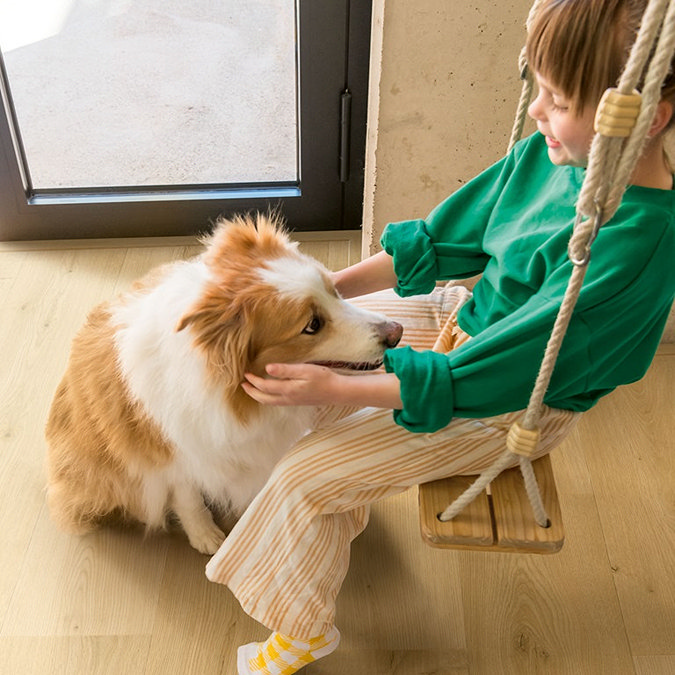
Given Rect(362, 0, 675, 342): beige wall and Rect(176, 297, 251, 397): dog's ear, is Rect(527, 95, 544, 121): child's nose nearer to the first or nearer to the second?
Rect(176, 297, 251, 397): dog's ear

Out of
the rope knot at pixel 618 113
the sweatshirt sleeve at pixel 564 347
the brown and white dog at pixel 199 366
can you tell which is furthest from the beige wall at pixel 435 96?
the rope knot at pixel 618 113

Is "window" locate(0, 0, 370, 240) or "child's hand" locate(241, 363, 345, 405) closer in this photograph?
"child's hand" locate(241, 363, 345, 405)

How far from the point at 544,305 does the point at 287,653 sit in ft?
2.68

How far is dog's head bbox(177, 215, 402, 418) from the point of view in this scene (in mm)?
1212

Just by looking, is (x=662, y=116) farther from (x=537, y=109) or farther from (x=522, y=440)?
(x=522, y=440)

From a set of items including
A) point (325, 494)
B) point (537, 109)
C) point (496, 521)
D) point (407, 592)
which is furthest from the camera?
point (407, 592)

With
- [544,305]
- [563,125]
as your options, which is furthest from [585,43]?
[544,305]

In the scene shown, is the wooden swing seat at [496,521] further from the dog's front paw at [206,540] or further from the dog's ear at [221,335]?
the dog's front paw at [206,540]

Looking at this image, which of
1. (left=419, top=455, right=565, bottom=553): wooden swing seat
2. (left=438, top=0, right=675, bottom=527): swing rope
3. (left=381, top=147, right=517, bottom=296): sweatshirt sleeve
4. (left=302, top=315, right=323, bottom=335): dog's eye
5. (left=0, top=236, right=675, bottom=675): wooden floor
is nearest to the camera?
(left=438, top=0, right=675, bottom=527): swing rope

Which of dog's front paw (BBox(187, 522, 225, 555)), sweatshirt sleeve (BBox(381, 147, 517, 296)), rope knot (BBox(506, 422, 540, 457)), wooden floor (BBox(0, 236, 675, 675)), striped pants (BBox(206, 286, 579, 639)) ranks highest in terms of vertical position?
sweatshirt sleeve (BBox(381, 147, 517, 296))

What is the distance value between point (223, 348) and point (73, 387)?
1.52 ft

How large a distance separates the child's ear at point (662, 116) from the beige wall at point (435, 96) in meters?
0.93

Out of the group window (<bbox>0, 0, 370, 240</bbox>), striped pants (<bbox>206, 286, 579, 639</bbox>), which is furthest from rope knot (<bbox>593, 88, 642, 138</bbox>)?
window (<bbox>0, 0, 370, 240</bbox>)

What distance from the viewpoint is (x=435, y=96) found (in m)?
1.93
